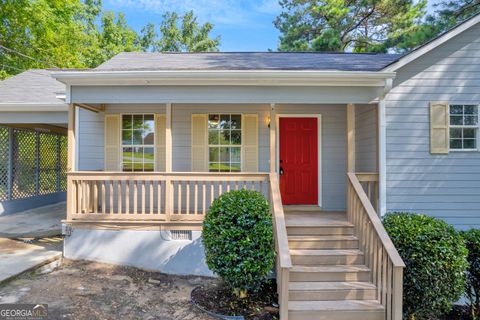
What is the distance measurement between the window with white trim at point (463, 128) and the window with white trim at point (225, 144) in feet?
13.7

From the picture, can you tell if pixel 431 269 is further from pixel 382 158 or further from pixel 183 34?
pixel 183 34

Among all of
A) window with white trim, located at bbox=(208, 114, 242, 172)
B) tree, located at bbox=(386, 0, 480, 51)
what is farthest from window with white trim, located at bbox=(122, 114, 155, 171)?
tree, located at bbox=(386, 0, 480, 51)

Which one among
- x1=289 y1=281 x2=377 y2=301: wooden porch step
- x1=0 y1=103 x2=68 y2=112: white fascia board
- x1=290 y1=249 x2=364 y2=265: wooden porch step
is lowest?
x1=289 y1=281 x2=377 y2=301: wooden porch step

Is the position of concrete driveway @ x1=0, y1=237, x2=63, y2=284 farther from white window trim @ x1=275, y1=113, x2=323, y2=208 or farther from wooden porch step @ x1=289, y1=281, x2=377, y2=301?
white window trim @ x1=275, y1=113, x2=323, y2=208

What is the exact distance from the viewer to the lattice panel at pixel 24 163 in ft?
28.0

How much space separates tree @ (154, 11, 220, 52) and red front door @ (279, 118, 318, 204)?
2192cm

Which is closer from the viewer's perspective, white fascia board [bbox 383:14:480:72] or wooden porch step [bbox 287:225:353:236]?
wooden porch step [bbox 287:225:353:236]

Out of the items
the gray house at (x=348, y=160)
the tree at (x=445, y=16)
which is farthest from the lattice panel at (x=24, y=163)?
the tree at (x=445, y=16)

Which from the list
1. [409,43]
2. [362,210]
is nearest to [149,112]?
[362,210]

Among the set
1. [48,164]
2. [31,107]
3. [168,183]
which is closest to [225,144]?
[168,183]

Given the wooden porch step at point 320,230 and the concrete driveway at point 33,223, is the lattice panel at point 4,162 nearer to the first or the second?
the concrete driveway at point 33,223

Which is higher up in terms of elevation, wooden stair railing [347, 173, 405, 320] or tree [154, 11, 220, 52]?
tree [154, 11, 220, 52]

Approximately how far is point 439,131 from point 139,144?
6165mm

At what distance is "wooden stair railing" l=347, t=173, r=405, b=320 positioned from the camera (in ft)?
12.2
